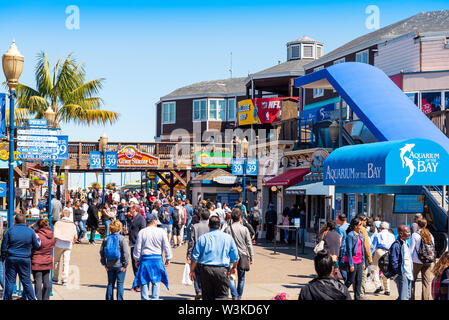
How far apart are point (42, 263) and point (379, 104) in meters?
13.6

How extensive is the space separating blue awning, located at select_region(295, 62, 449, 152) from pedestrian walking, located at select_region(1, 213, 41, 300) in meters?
12.2

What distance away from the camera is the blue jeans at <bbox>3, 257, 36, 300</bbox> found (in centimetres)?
1091

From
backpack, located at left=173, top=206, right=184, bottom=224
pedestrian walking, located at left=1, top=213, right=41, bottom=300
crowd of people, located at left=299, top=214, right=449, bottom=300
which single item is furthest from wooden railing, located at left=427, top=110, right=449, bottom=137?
pedestrian walking, located at left=1, top=213, right=41, bottom=300

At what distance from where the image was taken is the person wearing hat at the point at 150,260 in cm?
1116

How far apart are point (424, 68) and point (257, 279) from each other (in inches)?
617

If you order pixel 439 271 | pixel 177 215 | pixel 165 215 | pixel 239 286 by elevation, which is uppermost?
pixel 439 271

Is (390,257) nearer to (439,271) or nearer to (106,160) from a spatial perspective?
(439,271)

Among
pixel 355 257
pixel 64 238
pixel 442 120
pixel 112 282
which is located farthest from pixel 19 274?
pixel 442 120

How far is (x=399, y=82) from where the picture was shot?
26531 millimetres

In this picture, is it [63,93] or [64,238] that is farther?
[63,93]

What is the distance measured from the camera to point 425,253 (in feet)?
38.6
